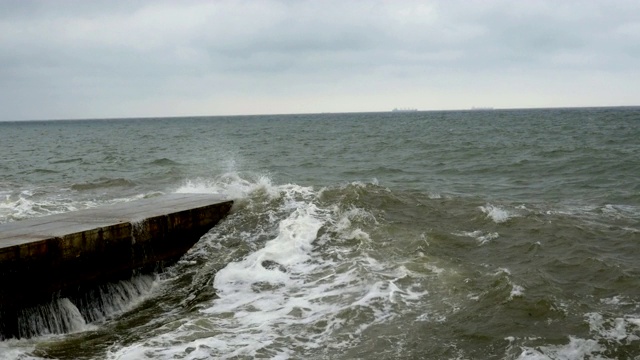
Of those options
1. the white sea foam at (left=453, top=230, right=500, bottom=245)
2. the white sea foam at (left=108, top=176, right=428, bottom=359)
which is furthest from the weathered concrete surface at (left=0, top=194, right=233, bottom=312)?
the white sea foam at (left=453, top=230, right=500, bottom=245)

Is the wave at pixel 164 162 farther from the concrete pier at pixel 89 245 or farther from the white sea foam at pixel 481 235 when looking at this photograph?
the white sea foam at pixel 481 235

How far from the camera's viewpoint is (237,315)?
8328 millimetres

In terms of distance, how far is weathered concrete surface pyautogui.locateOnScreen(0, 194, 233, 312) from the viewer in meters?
8.35

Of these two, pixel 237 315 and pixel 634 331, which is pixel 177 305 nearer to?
pixel 237 315

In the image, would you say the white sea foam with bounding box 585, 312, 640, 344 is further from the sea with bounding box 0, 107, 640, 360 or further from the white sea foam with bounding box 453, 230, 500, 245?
the white sea foam with bounding box 453, 230, 500, 245

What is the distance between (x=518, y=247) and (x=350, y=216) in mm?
4076

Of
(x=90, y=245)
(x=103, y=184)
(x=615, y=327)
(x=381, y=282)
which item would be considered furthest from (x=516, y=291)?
(x=103, y=184)

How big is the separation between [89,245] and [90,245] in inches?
1.0

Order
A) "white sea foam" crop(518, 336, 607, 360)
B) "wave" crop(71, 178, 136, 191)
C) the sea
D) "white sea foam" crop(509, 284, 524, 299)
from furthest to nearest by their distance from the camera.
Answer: "wave" crop(71, 178, 136, 191)
"white sea foam" crop(509, 284, 524, 299)
the sea
"white sea foam" crop(518, 336, 607, 360)

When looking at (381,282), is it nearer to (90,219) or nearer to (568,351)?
(568,351)

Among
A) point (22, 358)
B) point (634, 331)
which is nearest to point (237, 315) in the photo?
point (22, 358)

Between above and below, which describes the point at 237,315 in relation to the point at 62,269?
below

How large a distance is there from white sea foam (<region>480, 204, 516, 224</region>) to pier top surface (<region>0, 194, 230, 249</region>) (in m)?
6.41

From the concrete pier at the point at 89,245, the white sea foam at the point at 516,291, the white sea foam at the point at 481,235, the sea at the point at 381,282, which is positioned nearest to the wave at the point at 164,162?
the sea at the point at 381,282
